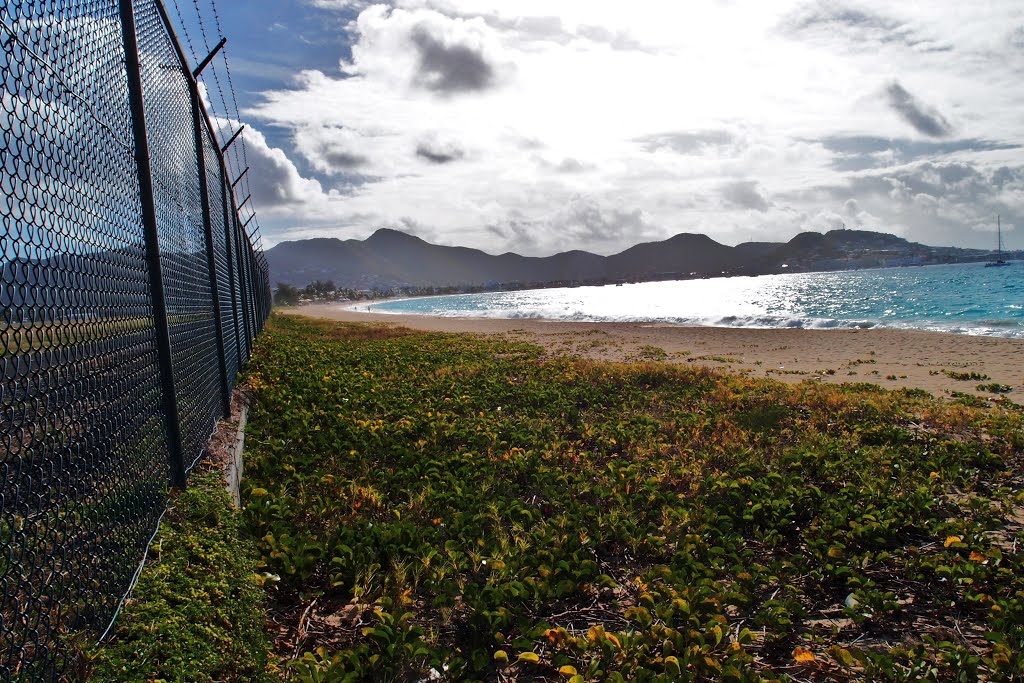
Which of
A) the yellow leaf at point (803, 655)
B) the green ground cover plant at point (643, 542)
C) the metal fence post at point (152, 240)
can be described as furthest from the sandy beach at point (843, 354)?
the metal fence post at point (152, 240)

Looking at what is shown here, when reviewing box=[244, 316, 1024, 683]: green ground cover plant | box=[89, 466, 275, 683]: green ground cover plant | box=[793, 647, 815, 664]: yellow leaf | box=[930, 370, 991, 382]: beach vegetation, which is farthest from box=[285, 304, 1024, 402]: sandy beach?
box=[89, 466, 275, 683]: green ground cover plant

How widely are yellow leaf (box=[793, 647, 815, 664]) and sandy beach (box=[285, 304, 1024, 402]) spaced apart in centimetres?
963

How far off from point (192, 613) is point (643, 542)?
2999 mm

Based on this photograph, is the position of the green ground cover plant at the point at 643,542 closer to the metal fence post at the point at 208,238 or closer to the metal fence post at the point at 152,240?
the metal fence post at the point at 208,238

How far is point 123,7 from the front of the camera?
360 centimetres

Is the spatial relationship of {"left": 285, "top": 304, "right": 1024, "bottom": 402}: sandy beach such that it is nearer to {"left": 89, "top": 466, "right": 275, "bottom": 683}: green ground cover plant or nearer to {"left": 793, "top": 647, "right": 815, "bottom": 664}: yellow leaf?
{"left": 793, "top": 647, "right": 815, "bottom": 664}: yellow leaf

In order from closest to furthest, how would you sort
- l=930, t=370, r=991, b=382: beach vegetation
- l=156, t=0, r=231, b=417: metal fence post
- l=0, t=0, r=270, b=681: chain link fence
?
l=0, t=0, r=270, b=681: chain link fence
l=156, t=0, r=231, b=417: metal fence post
l=930, t=370, r=991, b=382: beach vegetation

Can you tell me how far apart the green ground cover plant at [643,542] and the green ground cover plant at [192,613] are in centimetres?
24

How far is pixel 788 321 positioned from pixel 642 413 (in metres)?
25.7

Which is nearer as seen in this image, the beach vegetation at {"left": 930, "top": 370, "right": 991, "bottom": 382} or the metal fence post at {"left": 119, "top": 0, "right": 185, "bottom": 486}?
A: the metal fence post at {"left": 119, "top": 0, "right": 185, "bottom": 486}

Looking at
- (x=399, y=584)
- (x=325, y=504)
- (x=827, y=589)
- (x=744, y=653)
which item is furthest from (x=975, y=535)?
(x=325, y=504)

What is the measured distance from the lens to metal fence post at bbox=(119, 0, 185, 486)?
362 cm

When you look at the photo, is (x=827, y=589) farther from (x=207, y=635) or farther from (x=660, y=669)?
(x=207, y=635)

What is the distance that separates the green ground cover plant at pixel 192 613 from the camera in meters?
2.46
